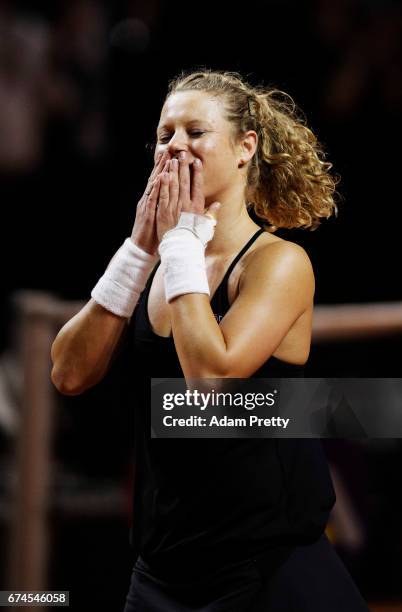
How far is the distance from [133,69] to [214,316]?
1.13 m

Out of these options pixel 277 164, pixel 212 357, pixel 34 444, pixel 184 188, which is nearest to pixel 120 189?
pixel 34 444

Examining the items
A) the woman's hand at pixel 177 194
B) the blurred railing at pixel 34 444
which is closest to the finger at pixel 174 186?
the woman's hand at pixel 177 194

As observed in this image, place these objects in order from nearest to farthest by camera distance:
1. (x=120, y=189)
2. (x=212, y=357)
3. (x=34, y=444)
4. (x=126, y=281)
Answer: (x=212, y=357)
(x=126, y=281)
(x=34, y=444)
(x=120, y=189)

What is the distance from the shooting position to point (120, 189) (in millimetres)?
1716

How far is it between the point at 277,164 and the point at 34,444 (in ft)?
2.64

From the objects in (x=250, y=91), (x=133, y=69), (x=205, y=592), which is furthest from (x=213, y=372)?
(x=133, y=69)

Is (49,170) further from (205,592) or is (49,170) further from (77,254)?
(205,592)

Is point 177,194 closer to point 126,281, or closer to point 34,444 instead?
point 126,281

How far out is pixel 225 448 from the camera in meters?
0.88

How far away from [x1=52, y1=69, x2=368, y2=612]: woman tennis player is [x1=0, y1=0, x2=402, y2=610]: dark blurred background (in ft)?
2.06

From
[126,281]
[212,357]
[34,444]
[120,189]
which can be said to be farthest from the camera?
[120,189]

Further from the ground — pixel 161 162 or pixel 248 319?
pixel 161 162

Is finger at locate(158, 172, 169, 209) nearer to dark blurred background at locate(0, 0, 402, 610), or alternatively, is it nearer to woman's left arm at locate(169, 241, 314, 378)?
woman's left arm at locate(169, 241, 314, 378)

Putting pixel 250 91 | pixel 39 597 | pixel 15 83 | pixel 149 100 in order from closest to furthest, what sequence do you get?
pixel 250 91
pixel 39 597
pixel 15 83
pixel 149 100
